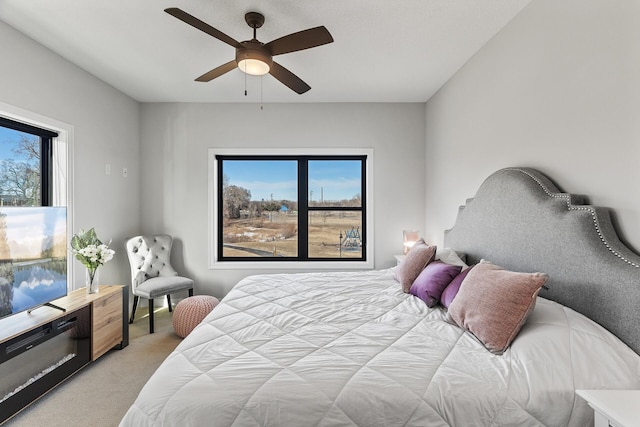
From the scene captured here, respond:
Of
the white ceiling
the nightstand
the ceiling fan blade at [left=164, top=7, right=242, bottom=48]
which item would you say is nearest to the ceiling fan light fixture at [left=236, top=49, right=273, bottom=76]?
the ceiling fan blade at [left=164, top=7, right=242, bottom=48]

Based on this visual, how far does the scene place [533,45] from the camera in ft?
6.30

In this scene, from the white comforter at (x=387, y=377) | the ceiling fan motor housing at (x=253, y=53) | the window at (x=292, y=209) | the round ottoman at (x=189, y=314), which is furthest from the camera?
the window at (x=292, y=209)

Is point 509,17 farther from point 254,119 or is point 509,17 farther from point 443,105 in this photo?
point 254,119

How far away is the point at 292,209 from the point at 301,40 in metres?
2.52

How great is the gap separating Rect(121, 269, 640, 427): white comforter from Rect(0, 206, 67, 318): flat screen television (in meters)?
1.48

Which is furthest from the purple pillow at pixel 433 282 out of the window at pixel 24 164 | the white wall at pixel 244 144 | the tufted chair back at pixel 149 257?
the window at pixel 24 164

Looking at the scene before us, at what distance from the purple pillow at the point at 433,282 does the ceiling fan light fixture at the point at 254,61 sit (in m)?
1.82

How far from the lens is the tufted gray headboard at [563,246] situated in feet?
4.10

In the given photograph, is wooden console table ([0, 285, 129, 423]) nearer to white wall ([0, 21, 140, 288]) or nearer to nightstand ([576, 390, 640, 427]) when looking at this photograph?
white wall ([0, 21, 140, 288])

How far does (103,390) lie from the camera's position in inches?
85.6

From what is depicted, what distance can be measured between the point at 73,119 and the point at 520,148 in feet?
12.5

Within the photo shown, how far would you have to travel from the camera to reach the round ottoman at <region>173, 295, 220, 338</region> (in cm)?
290

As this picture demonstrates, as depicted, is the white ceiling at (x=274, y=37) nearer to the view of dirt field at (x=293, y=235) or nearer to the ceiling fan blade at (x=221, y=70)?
the ceiling fan blade at (x=221, y=70)

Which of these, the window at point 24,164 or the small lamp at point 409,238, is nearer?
the window at point 24,164
